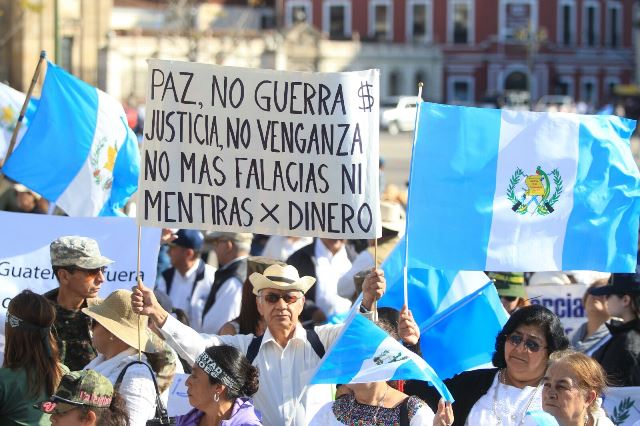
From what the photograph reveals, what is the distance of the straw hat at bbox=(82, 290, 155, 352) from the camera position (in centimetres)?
553

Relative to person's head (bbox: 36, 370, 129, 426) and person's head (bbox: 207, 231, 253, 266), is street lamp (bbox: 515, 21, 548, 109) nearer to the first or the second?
person's head (bbox: 207, 231, 253, 266)

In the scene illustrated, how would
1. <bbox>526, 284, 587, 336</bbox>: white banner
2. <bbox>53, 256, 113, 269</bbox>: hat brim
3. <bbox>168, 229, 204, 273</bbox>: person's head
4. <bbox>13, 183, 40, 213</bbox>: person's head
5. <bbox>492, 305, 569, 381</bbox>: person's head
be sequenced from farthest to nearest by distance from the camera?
<bbox>13, 183, 40, 213</bbox>: person's head → <bbox>526, 284, 587, 336</bbox>: white banner → <bbox>168, 229, 204, 273</bbox>: person's head → <bbox>53, 256, 113, 269</bbox>: hat brim → <bbox>492, 305, 569, 381</bbox>: person's head

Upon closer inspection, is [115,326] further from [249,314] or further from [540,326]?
[540,326]

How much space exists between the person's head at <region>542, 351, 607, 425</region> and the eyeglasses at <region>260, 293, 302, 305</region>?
48.1 inches

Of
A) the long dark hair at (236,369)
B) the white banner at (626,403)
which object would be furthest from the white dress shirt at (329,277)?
the long dark hair at (236,369)

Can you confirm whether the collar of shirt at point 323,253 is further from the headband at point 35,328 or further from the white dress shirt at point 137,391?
the headband at point 35,328

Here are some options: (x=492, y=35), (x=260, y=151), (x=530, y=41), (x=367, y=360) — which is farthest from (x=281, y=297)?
(x=492, y=35)

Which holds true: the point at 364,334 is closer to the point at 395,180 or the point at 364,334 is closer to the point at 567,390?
the point at 567,390

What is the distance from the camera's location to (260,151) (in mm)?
5820

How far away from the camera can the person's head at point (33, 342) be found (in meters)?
5.14

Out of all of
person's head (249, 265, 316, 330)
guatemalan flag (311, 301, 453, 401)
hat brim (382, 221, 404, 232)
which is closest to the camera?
guatemalan flag (311, 301, 453, 401)

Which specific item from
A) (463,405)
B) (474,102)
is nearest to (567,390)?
(463,405)

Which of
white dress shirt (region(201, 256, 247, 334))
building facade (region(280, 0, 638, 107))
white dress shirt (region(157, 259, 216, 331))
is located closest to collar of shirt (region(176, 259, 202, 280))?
white dress shirt (region(157, 259, 216, 331))

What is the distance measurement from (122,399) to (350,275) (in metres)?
3.14
